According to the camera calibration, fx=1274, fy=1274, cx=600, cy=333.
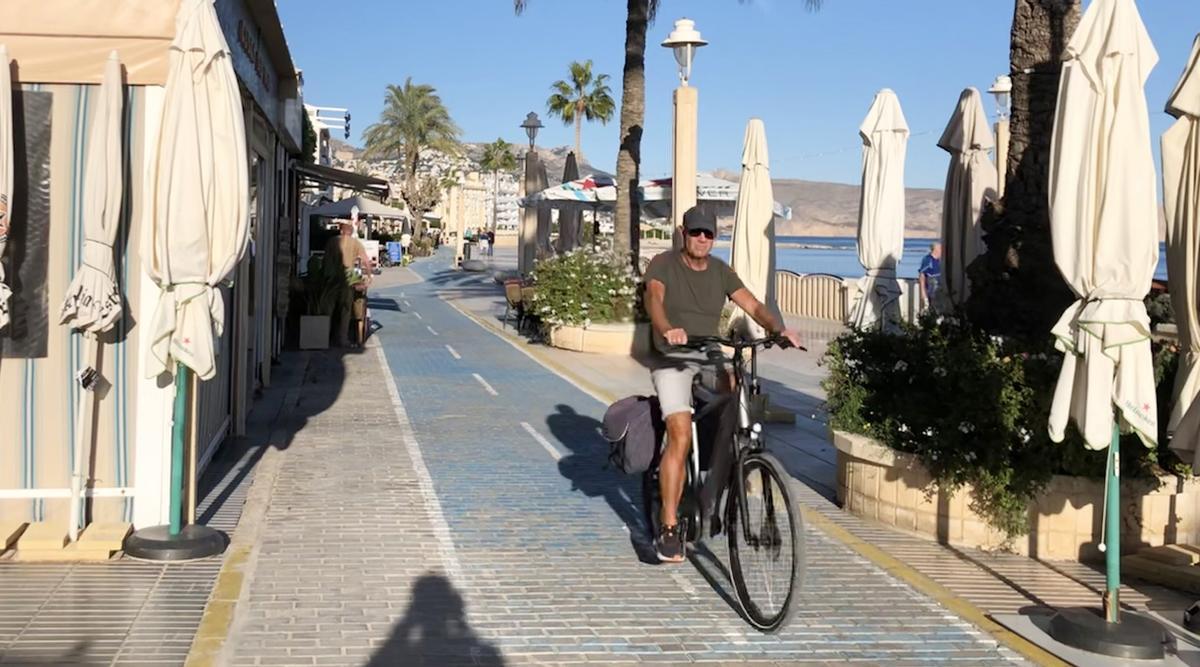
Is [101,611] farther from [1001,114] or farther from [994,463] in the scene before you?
[1001,114]

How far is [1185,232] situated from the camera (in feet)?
20.1

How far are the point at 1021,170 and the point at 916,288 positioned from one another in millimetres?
3223

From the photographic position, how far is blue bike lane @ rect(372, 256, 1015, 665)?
566 cm

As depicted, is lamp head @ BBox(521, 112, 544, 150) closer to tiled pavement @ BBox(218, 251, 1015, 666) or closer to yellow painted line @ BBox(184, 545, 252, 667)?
tiled pavement @ BBox(218, 251, 1015, 666)

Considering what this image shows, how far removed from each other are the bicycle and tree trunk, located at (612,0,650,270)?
52.4ft

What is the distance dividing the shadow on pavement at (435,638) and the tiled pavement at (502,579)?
0.01 m

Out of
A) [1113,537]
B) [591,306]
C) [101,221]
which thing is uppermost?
[101,221]

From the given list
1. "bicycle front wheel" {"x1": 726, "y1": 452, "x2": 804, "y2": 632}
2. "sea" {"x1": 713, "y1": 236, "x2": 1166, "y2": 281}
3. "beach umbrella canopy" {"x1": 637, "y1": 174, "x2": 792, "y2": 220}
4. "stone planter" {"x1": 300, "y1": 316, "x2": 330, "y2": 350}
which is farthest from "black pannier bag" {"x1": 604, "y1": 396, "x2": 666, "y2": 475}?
"sea" {"x1": 713, "y1": 236, "x2": 1166, "y2": 281}

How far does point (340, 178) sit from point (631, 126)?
5.21m

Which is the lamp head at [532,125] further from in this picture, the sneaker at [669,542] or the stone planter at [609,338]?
the sneaker at [669,542]

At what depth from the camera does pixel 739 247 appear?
480 inches

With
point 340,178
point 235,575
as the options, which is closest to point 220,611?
point 235,575

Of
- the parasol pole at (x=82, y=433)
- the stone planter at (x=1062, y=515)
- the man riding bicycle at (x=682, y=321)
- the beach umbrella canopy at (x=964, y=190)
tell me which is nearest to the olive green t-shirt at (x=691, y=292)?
the man riding bicycle at (x=682, y=321)

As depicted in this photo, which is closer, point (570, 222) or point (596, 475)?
point (596, 475)
